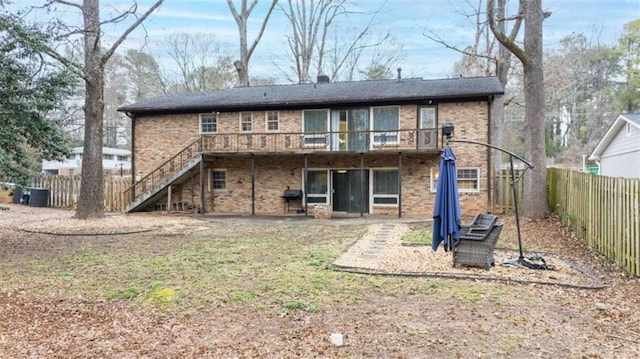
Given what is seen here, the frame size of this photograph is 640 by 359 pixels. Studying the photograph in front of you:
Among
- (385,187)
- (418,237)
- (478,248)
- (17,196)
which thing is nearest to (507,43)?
(418,237)

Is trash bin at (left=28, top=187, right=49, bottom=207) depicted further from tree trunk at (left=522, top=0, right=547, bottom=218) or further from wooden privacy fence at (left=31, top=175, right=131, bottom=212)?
tree trunk at (left=522, top=0, right=547, bottom=218)

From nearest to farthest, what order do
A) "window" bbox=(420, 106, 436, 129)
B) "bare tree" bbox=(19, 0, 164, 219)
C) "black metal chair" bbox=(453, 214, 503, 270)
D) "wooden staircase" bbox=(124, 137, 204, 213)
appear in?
"black metal chair" bbox=(453, 214, 503, 270) → "bare tree" bbox=(19, 0, 164, 219) → "window" bbox=(420, 106, 436, 129) → "wooden staircase" bbox=(124, 137, 204, 213)

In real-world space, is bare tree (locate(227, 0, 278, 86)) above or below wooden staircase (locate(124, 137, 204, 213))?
above

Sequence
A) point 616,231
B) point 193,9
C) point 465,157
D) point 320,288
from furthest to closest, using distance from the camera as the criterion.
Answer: point 193,9 < point 465,157 < point 616,231 < point 320,288

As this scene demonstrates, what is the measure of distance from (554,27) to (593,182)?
16.6 metres

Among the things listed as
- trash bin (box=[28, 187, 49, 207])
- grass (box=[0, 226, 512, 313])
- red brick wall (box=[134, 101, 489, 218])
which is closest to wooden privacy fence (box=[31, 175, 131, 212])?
trash bin (box=[28, 187, 49, 207])

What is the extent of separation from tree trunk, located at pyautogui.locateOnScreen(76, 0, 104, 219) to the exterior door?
8.79 m

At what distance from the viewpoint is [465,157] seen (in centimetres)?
1628

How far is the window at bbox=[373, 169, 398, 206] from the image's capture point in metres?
17.1

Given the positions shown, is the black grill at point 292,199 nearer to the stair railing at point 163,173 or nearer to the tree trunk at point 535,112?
the stair railing at point 163,173

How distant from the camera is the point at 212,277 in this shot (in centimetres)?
661

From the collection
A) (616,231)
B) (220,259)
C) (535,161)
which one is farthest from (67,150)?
(535,161)

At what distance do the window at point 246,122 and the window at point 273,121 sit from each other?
76 cm

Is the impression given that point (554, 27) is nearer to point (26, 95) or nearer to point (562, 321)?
point (562, 321)
